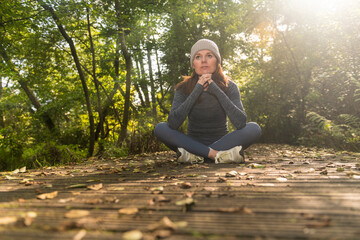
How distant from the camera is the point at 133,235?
93 cm

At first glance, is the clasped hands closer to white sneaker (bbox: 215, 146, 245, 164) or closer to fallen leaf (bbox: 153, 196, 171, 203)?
white sneaker (bbox: 215, 146, 245, 164)

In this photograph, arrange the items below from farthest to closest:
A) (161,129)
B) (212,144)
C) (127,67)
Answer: (127,67) < (161,129) < (212,144)

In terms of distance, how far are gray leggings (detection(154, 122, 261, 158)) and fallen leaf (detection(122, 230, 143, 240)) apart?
2.40 m

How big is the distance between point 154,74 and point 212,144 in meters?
8.90

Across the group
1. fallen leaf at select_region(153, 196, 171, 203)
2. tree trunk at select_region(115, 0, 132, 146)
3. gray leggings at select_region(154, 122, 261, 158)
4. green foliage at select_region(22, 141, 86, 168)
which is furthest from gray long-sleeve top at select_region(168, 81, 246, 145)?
tree trunk at select_region(115, 0, 132, 146)

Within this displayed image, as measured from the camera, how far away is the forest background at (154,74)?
6.54m

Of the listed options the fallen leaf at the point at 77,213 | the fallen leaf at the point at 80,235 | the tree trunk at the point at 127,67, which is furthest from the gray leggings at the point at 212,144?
the tree trunk at the point at 127,67

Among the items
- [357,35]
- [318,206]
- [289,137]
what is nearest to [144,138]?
[318,206]

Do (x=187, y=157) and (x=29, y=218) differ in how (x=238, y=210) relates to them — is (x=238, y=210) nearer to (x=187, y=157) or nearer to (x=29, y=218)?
(x=29, y=218)

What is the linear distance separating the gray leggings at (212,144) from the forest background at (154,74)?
2.96 meters

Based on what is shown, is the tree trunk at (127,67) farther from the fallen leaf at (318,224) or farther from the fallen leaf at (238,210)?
the fallen leaf at (318,224)

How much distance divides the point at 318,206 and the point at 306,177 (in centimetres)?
90

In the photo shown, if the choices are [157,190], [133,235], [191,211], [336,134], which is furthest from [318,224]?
[336,134]

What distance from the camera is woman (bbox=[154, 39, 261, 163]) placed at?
3.32m
